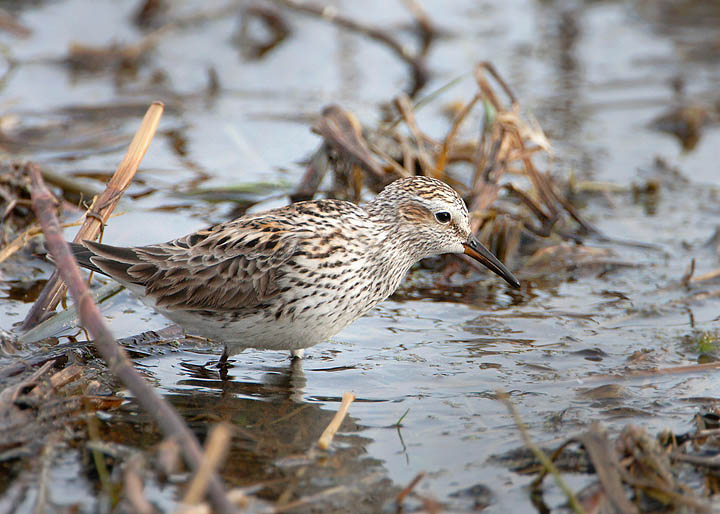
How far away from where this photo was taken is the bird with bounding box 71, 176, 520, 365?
589cm

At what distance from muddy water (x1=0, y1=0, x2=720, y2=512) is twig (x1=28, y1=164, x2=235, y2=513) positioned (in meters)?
0.68

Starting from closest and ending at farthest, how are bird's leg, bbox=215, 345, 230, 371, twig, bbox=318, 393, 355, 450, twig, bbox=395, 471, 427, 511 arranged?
twig, bbox=395, 471, 427, 511 → twig, bbox=318, 393, 355, 450 → bird's leg, bbox=215, 345, 230, 371

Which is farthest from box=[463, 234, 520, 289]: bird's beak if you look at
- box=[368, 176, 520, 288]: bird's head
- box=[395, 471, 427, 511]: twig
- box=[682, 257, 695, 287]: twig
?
box=[395, 471, 427, 511]: twig

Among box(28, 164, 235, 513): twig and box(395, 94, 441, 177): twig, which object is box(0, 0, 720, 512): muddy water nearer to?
box(28, 164, 235, 513): twig

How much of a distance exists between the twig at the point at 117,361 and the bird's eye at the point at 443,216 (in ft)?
8.40

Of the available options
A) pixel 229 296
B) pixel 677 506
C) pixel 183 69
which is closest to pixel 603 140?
pixel 183 69

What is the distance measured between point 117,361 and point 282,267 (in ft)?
6.04

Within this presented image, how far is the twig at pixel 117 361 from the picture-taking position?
142 inches

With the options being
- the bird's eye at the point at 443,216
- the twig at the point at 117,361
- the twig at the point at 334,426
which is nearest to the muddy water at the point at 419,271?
the twig at the point at 334,426

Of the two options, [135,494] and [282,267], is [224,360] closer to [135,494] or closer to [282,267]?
[282,267]

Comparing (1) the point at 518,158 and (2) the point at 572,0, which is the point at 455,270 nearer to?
(1) the point at 518,158

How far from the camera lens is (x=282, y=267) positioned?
5.89 meters

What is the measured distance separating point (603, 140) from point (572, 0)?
20.6 feet

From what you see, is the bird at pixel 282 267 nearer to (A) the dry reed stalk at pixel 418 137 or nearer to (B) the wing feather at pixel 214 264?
(B) the wing feather at pixel 214 264
